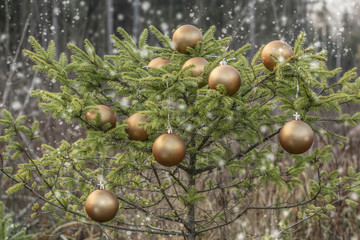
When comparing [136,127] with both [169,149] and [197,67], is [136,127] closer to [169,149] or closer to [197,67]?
[169,149]

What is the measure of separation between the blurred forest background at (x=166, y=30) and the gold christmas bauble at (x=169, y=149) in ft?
5.30

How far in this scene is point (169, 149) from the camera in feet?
6.03

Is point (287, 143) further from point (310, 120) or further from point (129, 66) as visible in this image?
point (129, 66)

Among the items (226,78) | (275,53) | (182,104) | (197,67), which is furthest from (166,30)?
(226,78)

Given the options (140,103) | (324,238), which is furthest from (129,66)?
(324,238)

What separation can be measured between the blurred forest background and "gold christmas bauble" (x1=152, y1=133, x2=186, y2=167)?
63.6 inches

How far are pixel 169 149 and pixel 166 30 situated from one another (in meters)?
4.82

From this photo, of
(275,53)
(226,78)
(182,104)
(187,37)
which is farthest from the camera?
(182,104)

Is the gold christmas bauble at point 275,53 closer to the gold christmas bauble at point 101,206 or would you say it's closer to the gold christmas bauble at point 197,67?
the gold christmas bauble at point 197,67

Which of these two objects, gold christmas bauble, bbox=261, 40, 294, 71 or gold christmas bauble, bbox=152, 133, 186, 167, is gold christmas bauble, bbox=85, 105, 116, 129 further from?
gold christmas bauble, bbox=261, 40, 294, 71

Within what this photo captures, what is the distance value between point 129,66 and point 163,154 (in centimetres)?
66

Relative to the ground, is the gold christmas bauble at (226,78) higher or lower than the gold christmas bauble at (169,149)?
higher

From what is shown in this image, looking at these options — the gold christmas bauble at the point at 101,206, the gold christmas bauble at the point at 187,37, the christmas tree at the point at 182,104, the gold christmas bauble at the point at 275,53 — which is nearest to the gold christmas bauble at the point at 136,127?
the christmas tree at the point at 182,104

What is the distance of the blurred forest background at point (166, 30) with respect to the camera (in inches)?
171
